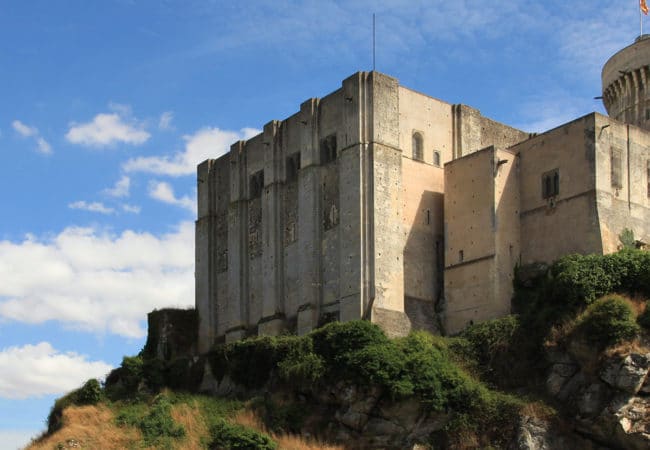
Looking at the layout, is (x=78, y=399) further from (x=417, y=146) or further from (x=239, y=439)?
(x=417, y=146)

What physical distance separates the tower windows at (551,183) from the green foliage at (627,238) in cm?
289

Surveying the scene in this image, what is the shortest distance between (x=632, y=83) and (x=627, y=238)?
14009mm

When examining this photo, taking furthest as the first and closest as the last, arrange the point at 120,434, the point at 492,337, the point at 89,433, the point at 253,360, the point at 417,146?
the point at 417,146
the point at 253,360
the point at 89,433
the point at 120,434
the point at 492,337

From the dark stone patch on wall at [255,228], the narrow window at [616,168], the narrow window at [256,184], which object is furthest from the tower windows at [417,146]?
the dark stone patch on wall at [255,228]

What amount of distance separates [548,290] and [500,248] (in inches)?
151

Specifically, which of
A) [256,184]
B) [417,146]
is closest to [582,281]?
[417,146]

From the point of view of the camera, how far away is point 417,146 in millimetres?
49406

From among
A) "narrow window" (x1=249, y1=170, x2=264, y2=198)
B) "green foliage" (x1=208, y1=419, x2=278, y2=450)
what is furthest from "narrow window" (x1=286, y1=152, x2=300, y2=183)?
"green foliage" (x1=208, y1=419, x2=278, y2=450)

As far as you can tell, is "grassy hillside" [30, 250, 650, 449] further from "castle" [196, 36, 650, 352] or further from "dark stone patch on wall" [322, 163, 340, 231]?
"dark stone patch on wall" [322, 163, 340, 231]

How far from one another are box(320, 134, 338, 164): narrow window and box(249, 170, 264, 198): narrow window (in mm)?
5511

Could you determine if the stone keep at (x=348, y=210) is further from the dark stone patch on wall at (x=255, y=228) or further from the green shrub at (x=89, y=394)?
the green shrub at (x=89, y=394)

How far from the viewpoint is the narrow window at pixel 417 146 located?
49.2 meters

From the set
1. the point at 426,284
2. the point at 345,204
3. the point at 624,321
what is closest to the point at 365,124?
the point at 345,204

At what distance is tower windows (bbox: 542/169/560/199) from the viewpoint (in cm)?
4481
